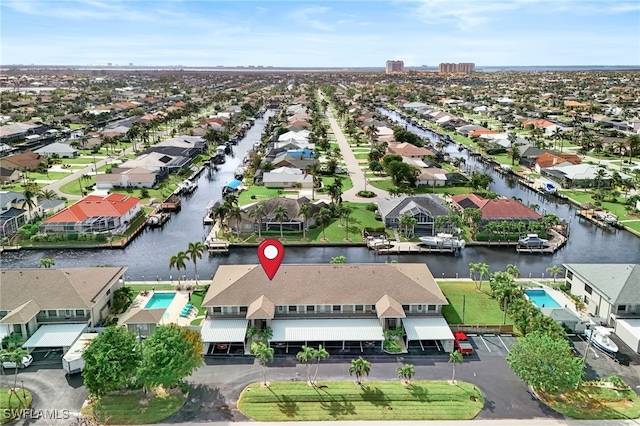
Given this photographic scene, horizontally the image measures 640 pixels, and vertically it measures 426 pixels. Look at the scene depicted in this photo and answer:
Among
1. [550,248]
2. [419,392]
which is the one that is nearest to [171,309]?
[419,392]

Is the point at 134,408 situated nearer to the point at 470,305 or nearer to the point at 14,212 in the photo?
the point at 470,305

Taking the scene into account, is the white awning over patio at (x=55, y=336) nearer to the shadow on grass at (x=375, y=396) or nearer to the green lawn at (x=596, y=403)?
the shadow on grass at (x=375, y=396)

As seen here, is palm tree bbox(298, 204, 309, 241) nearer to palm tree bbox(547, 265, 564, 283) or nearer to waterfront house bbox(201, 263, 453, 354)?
waterfront house bbox(201, 263, 453, 354)

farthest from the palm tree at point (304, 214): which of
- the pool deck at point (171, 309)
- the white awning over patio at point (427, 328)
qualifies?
the white awning over patio at point (427, 328)

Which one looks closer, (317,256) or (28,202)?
(317,256)

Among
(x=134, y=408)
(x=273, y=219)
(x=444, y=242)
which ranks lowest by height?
(x=134, y=408)

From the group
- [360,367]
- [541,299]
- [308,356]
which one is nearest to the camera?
[360,367]
